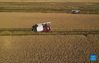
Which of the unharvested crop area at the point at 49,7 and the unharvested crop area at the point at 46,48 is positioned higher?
the unharvested crop area at the point at 49,7

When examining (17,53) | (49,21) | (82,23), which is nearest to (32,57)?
(17,53)

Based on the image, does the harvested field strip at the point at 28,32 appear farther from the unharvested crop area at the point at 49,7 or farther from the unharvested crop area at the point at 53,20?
the unharvested crop area at the point at 49,7

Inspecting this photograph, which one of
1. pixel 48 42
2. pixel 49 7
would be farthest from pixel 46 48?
pixel 49 7

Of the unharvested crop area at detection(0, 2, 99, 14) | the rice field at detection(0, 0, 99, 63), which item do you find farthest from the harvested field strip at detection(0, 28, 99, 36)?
the unharvested crop area at detection(0, 2, 99, 14)

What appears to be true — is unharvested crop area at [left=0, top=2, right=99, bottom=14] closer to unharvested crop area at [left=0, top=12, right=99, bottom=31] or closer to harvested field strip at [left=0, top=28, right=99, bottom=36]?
unharvested crop area at [left=0, top=12, right=99, bottom=31]

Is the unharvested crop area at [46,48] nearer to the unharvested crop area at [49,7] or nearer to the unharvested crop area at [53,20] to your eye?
the unharvested crop area at [53,20]

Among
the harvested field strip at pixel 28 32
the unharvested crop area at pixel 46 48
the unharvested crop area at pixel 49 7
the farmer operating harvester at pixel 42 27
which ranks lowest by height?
the unharvested crop area at pixel 46 48

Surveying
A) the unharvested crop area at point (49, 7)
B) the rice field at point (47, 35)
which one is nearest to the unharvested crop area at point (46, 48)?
the rice field at point (47, 35)

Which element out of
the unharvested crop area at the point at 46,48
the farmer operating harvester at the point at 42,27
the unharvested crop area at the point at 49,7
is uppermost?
the unharvested crop area at the point at 49,7

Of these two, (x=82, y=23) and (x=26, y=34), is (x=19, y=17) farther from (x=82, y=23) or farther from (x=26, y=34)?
(x=82, y=23)
